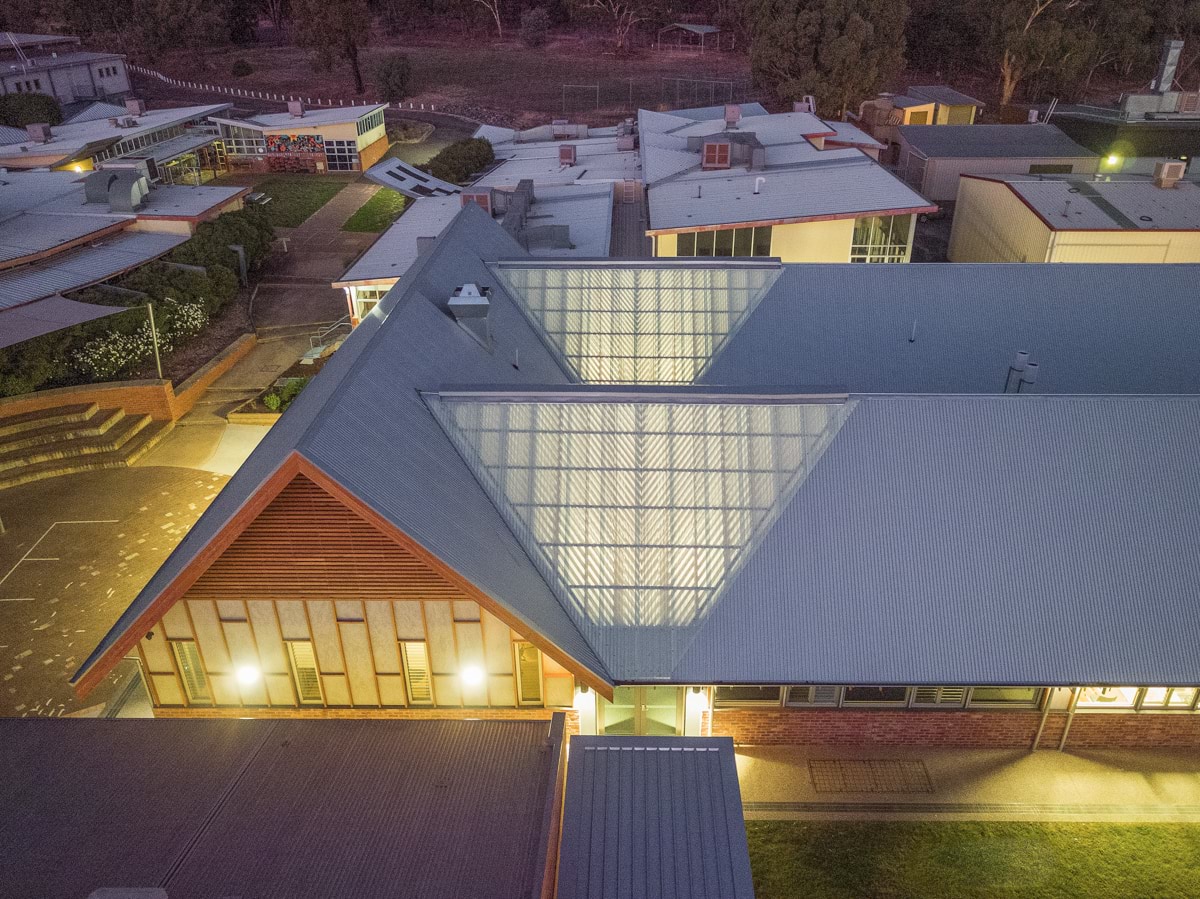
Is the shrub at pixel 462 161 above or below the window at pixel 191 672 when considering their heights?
above

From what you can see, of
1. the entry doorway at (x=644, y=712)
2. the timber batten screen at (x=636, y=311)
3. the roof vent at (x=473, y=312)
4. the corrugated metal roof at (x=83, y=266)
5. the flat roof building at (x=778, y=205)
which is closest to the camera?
the entry doorway at (x=644, y=712)

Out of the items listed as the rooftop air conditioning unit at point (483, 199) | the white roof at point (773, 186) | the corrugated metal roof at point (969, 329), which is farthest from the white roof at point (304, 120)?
the corrugated metal roof at point (969, 329)

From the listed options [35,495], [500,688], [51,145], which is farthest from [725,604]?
[51,145]

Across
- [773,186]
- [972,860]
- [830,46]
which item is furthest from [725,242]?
[830,46]

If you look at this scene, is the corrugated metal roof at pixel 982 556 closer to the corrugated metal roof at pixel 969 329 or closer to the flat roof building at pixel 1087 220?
the corrugated metal roof at pixel 969 329

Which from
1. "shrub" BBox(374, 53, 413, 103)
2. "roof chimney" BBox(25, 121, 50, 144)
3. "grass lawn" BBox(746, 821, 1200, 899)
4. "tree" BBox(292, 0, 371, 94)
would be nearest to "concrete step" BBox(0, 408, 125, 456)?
"grass lawn" BBox(746, 821, 1200, 899)

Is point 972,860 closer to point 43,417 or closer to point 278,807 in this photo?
point 278,807

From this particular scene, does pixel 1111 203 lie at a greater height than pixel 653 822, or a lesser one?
greater
